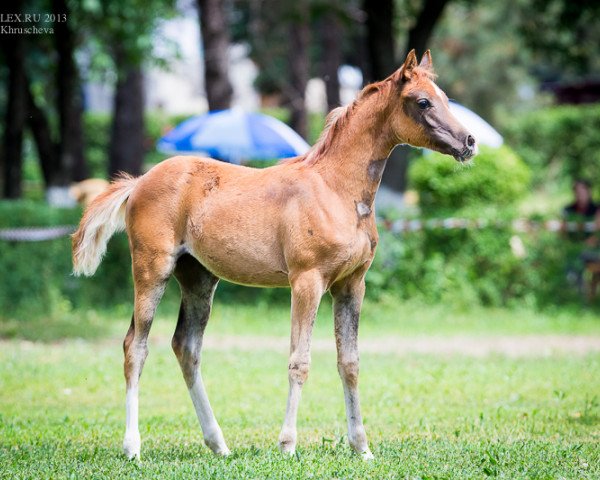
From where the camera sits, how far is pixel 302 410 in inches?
377

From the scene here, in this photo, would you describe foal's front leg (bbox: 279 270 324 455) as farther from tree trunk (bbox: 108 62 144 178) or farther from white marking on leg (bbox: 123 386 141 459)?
tree trunk (bbox: 108 62 144 178)

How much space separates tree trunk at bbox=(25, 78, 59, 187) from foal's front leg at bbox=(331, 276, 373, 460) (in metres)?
13.4

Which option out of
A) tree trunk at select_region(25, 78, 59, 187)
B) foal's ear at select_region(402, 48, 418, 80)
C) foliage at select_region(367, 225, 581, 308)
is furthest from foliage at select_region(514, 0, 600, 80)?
foal's ear at select_region(402, 48, 418, 80)

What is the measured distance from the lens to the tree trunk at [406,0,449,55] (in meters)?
18.2

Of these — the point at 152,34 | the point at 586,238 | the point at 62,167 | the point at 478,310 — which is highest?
the point at 152,34

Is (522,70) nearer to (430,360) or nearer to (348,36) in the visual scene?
(348,36)

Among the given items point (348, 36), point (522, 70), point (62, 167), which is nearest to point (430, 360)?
point (62, 167)

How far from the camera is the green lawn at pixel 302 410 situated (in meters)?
6.70

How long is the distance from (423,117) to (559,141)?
28578mm

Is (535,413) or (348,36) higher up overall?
(348,36)

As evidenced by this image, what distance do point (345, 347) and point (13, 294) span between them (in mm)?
9971

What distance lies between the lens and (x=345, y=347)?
7.06m

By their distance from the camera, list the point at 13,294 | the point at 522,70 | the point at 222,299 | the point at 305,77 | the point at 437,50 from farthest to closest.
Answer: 1. the point at 522,70
2. the point at 437,50
3. the point at 305,77
4. the point at 222,299
5. the point at 13,294

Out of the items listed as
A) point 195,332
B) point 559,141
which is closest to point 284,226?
point 195,332
